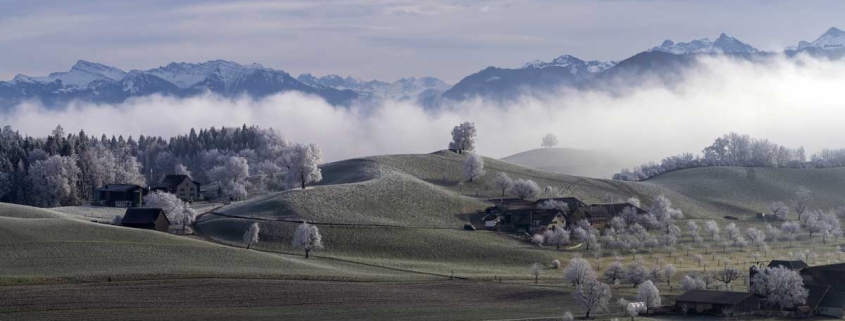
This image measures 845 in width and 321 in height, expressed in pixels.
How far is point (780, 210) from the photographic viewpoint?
14938 cm

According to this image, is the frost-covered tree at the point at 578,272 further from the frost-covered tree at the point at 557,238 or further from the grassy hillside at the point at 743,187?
the grassy hillside at the point at 743,187

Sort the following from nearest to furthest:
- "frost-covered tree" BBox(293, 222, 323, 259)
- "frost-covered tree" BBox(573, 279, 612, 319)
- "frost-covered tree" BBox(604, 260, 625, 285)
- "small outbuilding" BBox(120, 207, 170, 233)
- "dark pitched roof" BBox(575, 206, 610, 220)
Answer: "frost-covered tree" BBox(573, 279, 612, 319) → "frost-covered tree" BBox(604, 260, 625, 285) → "frost-covered tree" BBox(293, 222, 323, 259) → "small outbuilding" BBox(120, 207, 170, 233) → "dark pitched roof" BBox(575, 206, 610, 220)

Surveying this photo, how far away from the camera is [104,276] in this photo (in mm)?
82812

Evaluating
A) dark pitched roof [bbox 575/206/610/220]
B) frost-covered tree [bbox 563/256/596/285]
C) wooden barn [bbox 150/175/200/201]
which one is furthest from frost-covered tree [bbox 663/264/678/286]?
wooden barn [bbox 150/175/200/201]

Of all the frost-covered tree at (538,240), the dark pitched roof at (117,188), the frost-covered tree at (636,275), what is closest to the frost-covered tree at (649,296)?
the frost-covered tree at (636,275)

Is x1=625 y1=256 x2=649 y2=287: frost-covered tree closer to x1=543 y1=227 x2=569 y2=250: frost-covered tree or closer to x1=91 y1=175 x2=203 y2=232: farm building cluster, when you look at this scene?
x1=543 y1=227 x2=569 y2=250: frost-covered tree

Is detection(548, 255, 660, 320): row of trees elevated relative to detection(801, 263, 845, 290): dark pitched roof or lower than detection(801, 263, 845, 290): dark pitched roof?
lower

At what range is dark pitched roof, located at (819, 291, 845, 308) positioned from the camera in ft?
292

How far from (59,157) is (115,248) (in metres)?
75.5

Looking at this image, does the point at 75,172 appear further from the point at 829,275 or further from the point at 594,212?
the point at 829,275

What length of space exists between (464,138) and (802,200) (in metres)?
59.4

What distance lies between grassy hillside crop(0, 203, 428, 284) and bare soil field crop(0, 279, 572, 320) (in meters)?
2.77

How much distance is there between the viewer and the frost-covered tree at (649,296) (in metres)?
85.2

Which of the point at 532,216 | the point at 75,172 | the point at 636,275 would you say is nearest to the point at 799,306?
the point at 636,275
